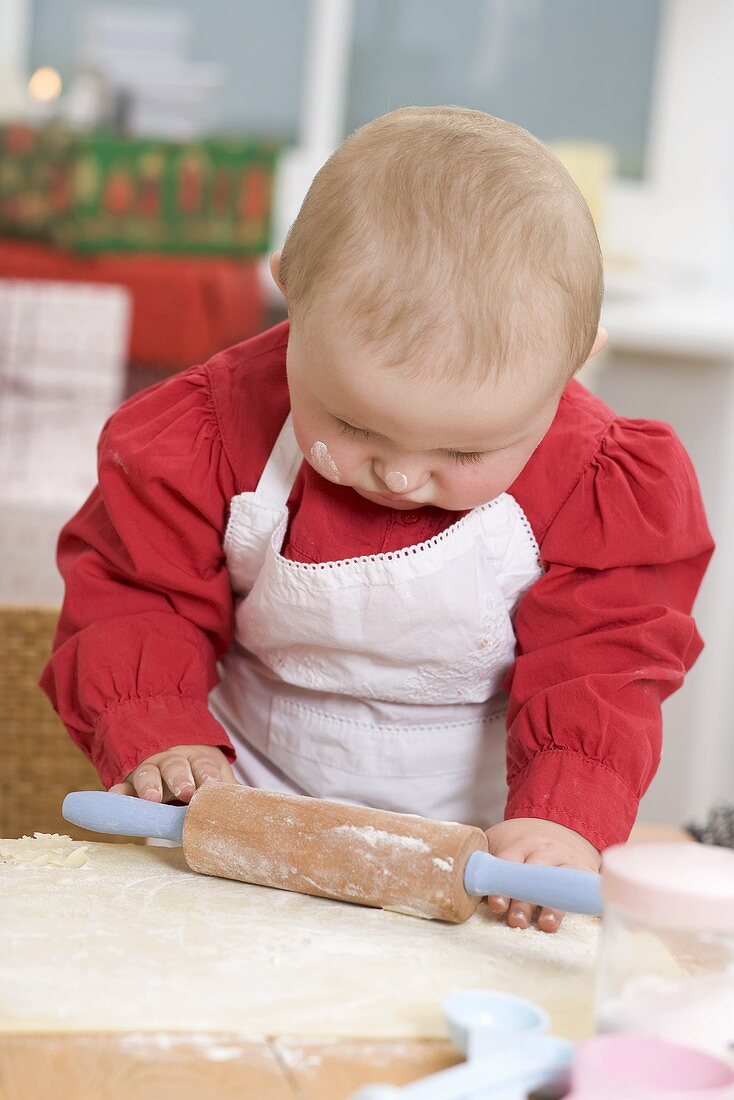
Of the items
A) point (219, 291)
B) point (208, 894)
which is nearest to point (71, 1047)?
point (208, 894)

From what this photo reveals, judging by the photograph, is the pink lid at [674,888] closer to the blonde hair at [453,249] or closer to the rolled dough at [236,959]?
the rolled dough at [236,959]

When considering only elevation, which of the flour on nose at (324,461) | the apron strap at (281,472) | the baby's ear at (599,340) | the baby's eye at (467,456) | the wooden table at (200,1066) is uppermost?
the baby's ear at (599,340)

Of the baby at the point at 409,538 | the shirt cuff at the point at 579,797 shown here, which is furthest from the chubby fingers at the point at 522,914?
the shirt cuff at the point at 579,797

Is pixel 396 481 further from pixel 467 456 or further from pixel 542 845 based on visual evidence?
pixel 542 845

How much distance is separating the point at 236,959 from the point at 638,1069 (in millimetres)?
206

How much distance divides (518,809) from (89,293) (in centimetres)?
137

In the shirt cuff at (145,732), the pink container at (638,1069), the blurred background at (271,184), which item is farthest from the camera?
the blurred background at (271,184)

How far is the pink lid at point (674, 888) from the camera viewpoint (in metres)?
0.50

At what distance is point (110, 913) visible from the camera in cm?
67

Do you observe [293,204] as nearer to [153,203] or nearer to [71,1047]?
[153,203]

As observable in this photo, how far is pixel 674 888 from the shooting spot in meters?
0.50

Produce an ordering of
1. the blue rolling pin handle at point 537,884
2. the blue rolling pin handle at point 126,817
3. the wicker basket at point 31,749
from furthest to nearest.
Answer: the wicker basket at point 31,749, the blue rolling pin handle at point 126,817, the blue rolling pin handle at point 537,884

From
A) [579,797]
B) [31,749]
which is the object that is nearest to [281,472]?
[579,797]

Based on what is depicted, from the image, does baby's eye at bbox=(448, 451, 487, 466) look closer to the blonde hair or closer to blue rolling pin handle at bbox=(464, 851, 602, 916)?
the blonde hair
